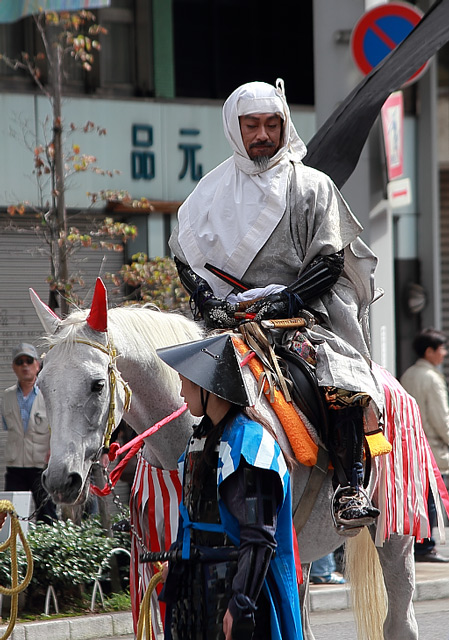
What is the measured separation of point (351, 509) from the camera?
4520 mm

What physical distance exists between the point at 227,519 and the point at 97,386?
907 millimetres

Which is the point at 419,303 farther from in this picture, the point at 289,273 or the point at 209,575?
the point at 209,575

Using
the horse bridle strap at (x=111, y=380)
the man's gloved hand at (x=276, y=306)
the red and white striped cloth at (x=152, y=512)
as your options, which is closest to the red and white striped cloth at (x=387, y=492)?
the red and white striped cloth at (x=152, y=512)

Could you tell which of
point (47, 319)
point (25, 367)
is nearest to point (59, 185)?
point (25, 367)

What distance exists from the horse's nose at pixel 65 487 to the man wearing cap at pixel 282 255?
965 millimetres

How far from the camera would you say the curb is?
7402mm

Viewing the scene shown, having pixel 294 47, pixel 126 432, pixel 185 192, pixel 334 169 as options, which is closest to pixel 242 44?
pixel 294 47

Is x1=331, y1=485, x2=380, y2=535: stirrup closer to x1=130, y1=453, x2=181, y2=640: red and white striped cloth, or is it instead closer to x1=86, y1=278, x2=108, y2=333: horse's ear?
x1=130, y1=453, x2=181, y2=640: red and white striped cloth

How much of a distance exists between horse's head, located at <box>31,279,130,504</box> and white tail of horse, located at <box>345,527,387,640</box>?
1908 millimetres

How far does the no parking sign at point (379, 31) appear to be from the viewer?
380 inches

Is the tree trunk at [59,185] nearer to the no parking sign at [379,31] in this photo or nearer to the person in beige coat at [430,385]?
the no parking sign at [379,31]

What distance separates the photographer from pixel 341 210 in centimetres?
497

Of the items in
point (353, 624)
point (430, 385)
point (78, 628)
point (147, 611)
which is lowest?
point (353, 624)

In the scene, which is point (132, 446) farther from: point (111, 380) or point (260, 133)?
point (260, 133)
